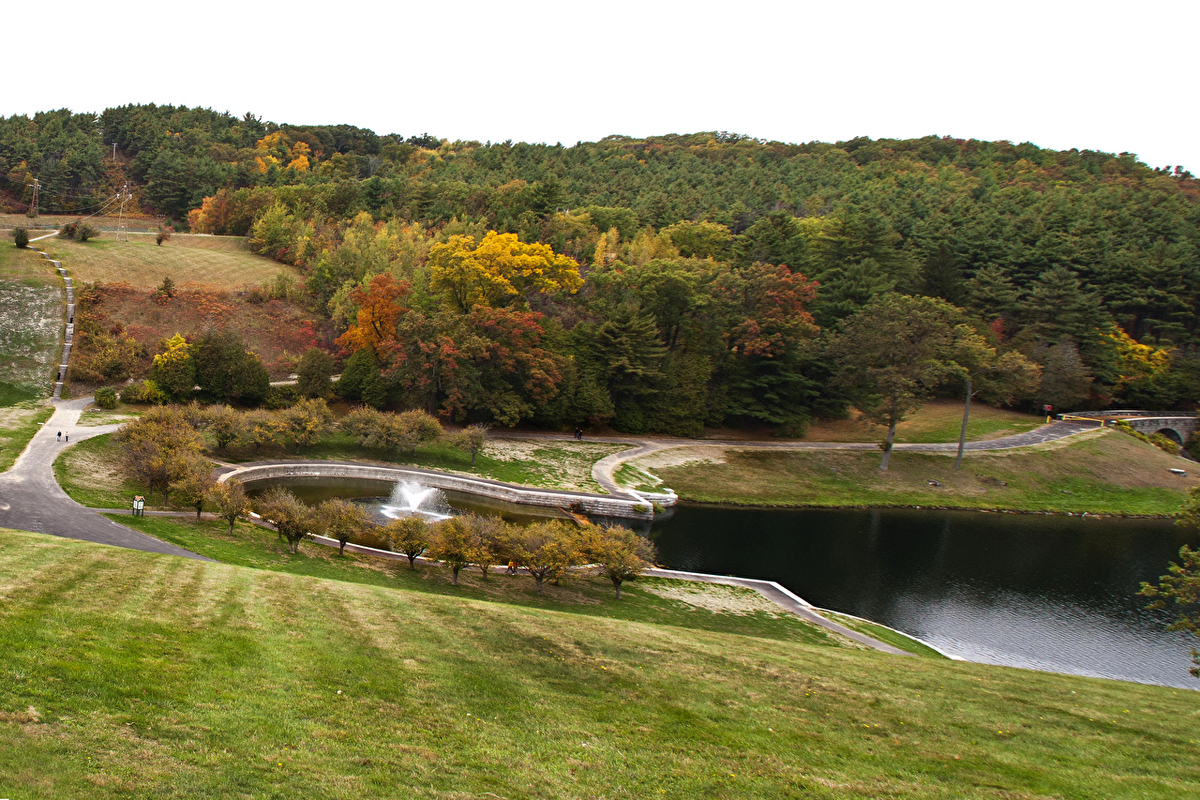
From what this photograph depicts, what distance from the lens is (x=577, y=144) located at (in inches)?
4825

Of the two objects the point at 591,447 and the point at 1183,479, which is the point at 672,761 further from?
the point at 1183,479

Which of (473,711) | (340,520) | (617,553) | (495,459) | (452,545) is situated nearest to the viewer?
(473,711)

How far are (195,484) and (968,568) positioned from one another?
1370 inches

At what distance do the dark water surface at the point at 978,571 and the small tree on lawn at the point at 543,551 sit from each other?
8.28 meters

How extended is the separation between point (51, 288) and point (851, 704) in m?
60.8

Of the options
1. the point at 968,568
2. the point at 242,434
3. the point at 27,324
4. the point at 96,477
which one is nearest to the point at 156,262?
the point at 27,324

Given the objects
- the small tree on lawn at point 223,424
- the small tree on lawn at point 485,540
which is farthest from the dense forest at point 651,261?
the small tree on lawn at point 485,540

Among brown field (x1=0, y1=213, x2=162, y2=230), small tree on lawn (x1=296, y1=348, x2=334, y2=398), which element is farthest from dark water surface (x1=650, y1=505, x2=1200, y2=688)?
brown field (x1=0, y1=213, x2=162, y2=230)

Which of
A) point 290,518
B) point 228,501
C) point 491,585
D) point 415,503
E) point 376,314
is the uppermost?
point 376,314

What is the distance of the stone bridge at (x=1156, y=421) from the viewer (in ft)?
205

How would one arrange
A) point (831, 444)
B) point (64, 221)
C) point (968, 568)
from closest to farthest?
point (968, 568) → point (831, 444) → point (64, 221)

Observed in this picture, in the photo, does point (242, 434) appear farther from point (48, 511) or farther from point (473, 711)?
point (473, 711)

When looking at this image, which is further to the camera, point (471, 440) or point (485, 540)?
point (471, 440)

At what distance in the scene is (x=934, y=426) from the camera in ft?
195
